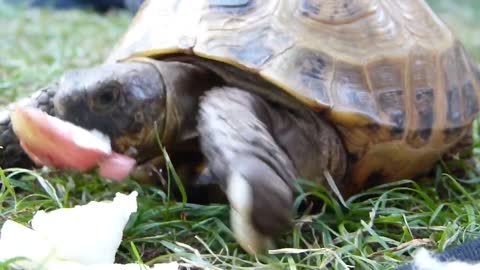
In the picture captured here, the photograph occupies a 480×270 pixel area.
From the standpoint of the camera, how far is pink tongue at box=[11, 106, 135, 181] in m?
1.39

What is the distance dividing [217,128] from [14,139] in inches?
18.6

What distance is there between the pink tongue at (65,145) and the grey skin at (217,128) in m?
0.02

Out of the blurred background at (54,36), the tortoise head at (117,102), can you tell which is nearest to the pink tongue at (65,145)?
the tortoise head at (117,102)

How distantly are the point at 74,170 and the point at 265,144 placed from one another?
1.30ft

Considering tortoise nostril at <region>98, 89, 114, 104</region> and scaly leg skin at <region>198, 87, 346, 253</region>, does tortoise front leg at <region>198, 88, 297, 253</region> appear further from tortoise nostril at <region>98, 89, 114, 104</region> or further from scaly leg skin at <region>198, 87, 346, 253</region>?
tortoise nostril at <region>98, 89, 114, 104</region>

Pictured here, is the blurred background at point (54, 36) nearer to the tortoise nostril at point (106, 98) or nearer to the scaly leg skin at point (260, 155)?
the scaly leg skin at point (260, 155)

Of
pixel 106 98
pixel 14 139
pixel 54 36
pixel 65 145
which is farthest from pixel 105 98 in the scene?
pixel 54 36

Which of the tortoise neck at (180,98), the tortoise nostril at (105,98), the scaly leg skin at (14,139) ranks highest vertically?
the tortoise nostril at (105,98)

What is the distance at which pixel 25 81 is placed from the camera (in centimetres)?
240

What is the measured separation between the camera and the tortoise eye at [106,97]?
4.52 ft

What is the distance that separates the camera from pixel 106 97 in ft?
4.56

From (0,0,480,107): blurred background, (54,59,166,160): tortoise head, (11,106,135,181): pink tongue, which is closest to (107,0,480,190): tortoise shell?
(54,59,166,160): tortoise head

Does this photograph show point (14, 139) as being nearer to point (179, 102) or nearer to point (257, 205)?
point (179, 102)

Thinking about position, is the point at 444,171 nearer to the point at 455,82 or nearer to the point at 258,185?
the point at 455,82
